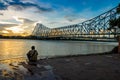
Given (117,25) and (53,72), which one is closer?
(53,72)

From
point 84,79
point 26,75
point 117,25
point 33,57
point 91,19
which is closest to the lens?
point 84,79

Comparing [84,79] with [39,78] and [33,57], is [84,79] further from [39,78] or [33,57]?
[33,57]

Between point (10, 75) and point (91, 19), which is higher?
point (91, 19)

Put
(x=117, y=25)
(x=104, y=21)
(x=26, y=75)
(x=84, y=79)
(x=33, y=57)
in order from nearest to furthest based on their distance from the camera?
(x=84, y=79), (x=26, y=75), (x=33, y=57), (x=117, y=25), (x=104, y=21)

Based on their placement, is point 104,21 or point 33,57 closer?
point 33,57

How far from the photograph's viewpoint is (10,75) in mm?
11609

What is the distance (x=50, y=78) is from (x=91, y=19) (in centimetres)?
12359

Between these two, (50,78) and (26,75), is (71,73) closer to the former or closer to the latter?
(50,78)

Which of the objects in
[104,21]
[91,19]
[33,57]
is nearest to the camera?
[33,57]

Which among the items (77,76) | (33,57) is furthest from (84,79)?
(33,57)

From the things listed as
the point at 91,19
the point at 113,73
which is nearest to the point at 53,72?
the point at 113,73

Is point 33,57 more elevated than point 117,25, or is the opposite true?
point 117,25

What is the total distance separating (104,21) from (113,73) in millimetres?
113626

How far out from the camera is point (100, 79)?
10750 millimetres
